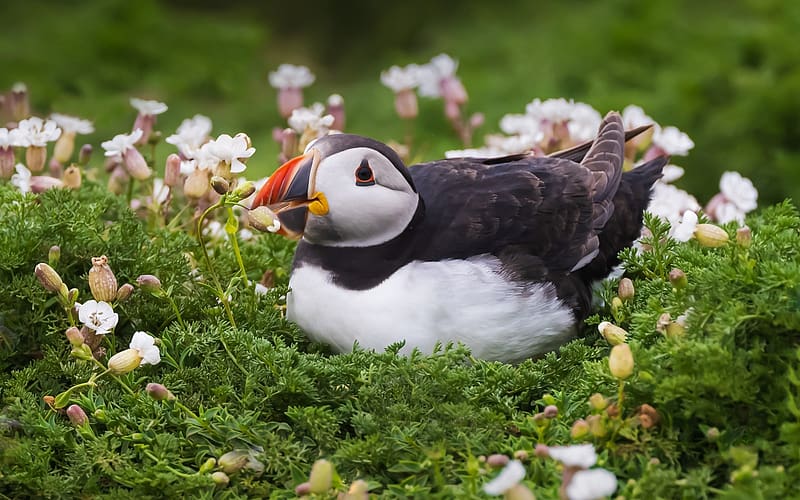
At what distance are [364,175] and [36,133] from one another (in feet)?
4.04

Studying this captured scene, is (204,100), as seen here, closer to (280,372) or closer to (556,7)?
(556,7)

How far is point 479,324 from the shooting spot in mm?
3047

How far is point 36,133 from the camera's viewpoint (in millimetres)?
3623

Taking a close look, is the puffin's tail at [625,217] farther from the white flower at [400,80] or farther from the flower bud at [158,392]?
the flower bud at [158,392]

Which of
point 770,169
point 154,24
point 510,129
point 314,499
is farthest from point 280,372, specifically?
point 154,24

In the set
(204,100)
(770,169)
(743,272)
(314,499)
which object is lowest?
(314,499)

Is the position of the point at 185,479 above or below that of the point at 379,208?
below

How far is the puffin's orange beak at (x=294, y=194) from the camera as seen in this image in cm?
303

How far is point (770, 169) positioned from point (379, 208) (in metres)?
3.19

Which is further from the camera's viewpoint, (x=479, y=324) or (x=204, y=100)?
(x=204, y=100)

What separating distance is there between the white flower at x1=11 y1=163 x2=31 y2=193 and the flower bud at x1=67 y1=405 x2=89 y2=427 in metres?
1.08

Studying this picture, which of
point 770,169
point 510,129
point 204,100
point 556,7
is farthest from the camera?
point 556,7

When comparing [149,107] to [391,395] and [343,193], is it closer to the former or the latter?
[343,193]

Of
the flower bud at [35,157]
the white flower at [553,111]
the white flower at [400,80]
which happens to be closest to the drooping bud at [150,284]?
the flower bud at [35,157]
